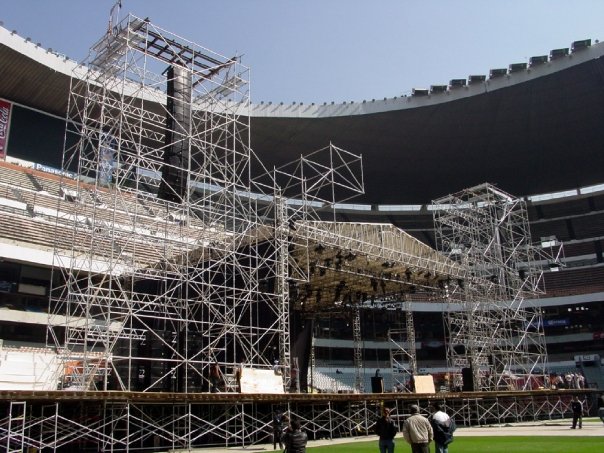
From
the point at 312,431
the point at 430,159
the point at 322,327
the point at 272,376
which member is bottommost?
the point at 312,431

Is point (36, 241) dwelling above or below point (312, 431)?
above

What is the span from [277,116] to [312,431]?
114 feet

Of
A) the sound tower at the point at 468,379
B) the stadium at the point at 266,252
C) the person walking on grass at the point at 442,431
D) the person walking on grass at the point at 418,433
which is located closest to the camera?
the person walking on grass at the point at 418,433

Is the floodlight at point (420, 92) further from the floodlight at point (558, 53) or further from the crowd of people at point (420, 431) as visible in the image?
the crowd of people at point (420, 431)

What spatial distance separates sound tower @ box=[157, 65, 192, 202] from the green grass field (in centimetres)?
1457

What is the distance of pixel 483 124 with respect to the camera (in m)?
55.0

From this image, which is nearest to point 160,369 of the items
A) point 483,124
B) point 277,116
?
point 277,116

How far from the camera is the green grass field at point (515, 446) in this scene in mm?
14866

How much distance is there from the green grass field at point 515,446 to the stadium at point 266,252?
13.9 feet

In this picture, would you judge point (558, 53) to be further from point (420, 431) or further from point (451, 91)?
point (420, 431)

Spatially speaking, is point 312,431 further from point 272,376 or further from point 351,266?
point 351,266

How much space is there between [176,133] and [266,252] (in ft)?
23.2

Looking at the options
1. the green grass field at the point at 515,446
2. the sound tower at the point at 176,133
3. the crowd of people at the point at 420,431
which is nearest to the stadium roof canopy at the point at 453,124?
the sound tower at the point at 176,133

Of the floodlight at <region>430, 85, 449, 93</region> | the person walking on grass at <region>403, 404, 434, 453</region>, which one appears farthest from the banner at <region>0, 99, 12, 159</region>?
the person walking on grass at <region>403, 404, 434, 453</region>
